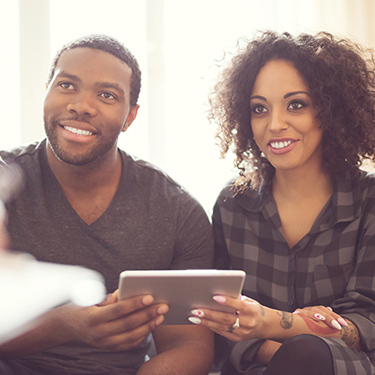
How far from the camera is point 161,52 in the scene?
7.68ft

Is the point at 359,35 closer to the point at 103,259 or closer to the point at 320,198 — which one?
the point at 320,198

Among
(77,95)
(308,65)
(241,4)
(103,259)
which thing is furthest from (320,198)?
(241,4)

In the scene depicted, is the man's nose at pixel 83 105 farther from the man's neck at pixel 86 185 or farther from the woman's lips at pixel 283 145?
the woman's lips at pixel 283 145

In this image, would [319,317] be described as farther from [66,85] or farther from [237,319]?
[66,85]

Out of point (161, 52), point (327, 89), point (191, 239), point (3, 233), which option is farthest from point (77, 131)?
point (161, 52)

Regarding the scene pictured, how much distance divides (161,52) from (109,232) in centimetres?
124

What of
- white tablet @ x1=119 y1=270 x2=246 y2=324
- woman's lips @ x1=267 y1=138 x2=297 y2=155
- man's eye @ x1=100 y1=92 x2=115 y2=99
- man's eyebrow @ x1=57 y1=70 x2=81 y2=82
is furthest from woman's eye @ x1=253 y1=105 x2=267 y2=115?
white tablet @ x1=119 y1=270 x2=246 y2=324

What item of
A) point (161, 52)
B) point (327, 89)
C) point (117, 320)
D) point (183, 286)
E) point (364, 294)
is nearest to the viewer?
point (183, 286)

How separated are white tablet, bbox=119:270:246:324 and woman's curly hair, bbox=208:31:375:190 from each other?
2.15ft

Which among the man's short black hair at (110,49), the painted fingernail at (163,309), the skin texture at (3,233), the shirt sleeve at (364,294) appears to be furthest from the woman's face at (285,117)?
the skin texture at (3,233)

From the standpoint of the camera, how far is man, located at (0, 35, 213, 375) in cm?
140

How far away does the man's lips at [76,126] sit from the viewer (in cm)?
141

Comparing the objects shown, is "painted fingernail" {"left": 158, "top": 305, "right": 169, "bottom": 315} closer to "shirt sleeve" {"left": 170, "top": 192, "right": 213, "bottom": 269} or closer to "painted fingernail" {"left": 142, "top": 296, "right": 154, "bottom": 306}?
"painted fingernail" {"left": 142, "top": 296, "right": 154, "bottom": 306}

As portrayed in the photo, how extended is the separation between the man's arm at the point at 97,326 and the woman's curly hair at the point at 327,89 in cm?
71
